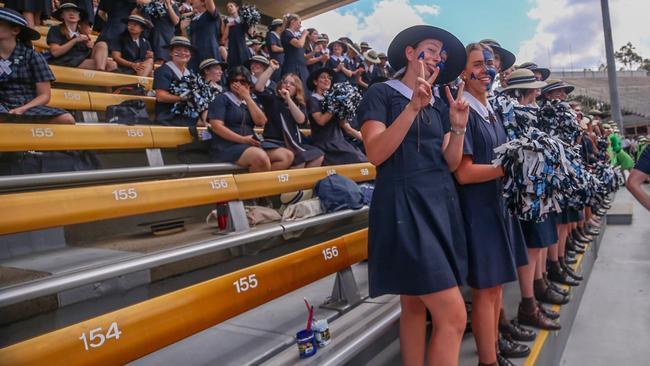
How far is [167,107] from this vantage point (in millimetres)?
4582

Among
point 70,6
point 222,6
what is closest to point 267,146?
point 70,6

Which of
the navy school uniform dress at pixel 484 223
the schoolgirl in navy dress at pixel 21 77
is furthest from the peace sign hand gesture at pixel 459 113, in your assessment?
the schoolgirl in navy dress at pixel 21 77

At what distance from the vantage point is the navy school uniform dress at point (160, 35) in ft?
21.0

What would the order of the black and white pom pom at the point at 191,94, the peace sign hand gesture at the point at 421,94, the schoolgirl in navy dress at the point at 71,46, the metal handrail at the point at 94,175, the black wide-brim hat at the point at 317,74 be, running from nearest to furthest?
the peace sign hand gesture at the point at 421,94, the metal handrail at the point at 94,175, the black and white pom pom at the point at 191,94, the black wide-brim hat at the point at 317,74, the schoolgirl in navy dress at the point at 71,46

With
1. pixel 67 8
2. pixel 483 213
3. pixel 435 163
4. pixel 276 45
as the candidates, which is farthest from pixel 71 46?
pixel 483 213

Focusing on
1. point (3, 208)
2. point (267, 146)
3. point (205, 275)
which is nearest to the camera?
point (3, 208)

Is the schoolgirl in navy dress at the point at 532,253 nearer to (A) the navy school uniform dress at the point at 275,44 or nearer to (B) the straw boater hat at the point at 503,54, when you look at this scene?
(B) the straw boater hat at the point at 503,54

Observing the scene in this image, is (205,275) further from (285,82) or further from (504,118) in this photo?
(285,82)

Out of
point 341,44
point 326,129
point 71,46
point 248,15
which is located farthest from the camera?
point 341,44

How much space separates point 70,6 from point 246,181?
389cm

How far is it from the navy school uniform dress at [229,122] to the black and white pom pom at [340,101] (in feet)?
3.02

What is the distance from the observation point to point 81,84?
Answer: 514 cm

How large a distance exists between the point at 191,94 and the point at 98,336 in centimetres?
338

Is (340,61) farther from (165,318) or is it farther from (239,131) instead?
(165,318)
